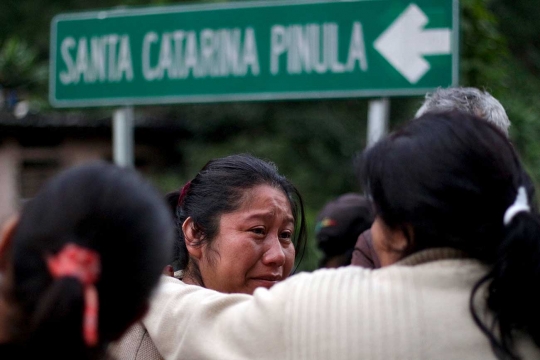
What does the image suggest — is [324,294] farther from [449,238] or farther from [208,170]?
[208,170]

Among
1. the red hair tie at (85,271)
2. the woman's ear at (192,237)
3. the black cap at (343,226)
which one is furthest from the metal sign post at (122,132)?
the red hair tie at (85,271)

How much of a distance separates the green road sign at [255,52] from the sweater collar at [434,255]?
238 cm

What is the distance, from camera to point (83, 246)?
1.21 meters

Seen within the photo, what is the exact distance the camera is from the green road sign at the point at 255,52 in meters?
3.86

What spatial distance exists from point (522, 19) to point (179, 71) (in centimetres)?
1006

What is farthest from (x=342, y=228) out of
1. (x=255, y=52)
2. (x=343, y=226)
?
(x=255, y=52)

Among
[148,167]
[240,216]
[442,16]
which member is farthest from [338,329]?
[148,167]

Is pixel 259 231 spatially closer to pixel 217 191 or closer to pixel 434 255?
pixel 217 191

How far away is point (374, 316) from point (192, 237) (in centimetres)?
92

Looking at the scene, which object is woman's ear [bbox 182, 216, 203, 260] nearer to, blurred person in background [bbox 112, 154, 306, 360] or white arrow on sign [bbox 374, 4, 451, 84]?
blurred person in background [bbox 112, 154, 306, 360]

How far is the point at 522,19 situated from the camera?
43.2 feet

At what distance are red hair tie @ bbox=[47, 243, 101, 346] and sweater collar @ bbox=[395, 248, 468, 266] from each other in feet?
2.02

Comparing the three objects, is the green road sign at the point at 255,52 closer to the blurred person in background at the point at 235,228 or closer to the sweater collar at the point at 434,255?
the blurred person in background at the point at 235,228

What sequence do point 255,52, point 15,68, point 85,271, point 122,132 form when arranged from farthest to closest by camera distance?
point 15,68, point 122,132, point 255,52, point 85,271
